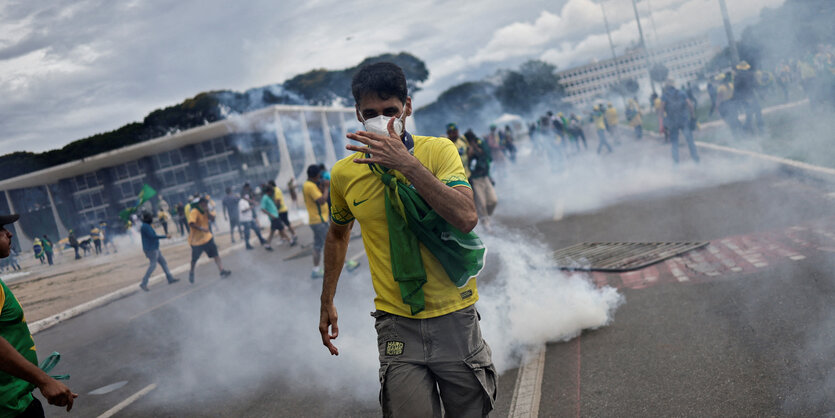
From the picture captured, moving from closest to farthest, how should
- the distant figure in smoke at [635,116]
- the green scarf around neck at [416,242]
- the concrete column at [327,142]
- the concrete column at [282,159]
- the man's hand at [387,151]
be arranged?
the man's hand at [387,151] < the green scarf around neck at [416,242] < the distant figure in smoke at [635,116] < the concrete column at [282,159] < the concrete column at [327,142]

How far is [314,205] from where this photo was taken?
9.54 metres

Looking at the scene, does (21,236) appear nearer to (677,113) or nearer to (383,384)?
(383,384)

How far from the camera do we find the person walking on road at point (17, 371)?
2.42 metres

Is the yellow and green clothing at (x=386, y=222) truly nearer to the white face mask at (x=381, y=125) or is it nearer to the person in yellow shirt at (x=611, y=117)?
the white face mask at (x=381, y=125)

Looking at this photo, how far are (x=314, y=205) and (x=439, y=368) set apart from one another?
7.68 meters

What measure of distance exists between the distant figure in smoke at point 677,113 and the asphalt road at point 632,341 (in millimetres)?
3219

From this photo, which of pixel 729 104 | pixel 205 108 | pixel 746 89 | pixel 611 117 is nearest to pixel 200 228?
pixel 746 89

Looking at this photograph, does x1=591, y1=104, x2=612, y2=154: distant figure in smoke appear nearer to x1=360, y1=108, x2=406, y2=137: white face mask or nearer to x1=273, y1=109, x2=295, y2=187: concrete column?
x1=360, y1=108, x2=406, y2=137: white face mask

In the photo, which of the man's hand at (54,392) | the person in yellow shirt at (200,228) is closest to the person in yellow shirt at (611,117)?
the person in yellow shirt at (200,228)

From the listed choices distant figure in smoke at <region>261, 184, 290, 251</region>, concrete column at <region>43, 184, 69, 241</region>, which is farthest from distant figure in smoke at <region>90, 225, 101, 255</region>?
distant figure in smoke at <region>261, 184, 290, 251</region>

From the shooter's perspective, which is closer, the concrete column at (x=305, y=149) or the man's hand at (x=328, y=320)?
the man's hand at (x=328, y=320)

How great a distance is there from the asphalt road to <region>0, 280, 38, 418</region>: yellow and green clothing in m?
1.81

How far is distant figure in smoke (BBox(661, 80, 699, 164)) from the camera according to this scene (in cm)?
1252

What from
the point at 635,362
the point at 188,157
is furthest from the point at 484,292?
the point at 188,157
